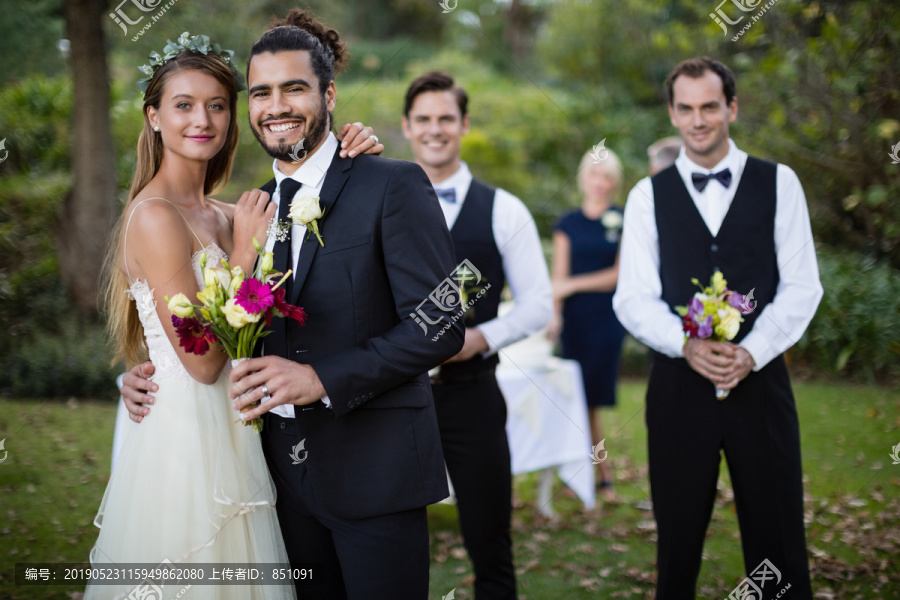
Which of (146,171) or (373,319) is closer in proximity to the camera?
(373,319)

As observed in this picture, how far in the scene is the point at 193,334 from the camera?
2277 mm

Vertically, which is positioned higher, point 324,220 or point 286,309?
point 324,220

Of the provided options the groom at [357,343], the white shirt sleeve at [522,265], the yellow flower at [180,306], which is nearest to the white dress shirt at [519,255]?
the white shirt sleeve at [522,265]

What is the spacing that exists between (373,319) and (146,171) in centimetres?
121

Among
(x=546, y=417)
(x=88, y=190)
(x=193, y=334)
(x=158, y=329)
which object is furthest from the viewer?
(x=88, y=190)

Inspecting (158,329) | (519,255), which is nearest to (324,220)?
(158,329)

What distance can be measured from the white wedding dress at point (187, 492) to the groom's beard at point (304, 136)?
517 millimetres

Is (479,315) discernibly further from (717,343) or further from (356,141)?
(356,141)

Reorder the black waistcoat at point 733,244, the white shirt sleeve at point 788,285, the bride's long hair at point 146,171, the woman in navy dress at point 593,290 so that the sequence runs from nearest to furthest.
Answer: the bride's long hair at point 146,171
the white shirt sleeve at point 788,285
the black waistcoat at point 733,244
the woman in navy dress at point 593,290

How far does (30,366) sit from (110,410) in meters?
0.97

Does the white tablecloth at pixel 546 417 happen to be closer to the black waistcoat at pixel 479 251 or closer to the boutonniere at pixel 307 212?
the black waistcoat at pixel 479 251

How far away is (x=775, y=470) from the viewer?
3.04 metres

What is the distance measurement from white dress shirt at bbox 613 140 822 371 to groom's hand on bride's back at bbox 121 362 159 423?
1.90m

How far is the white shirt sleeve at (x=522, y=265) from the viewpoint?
3.77 meters
